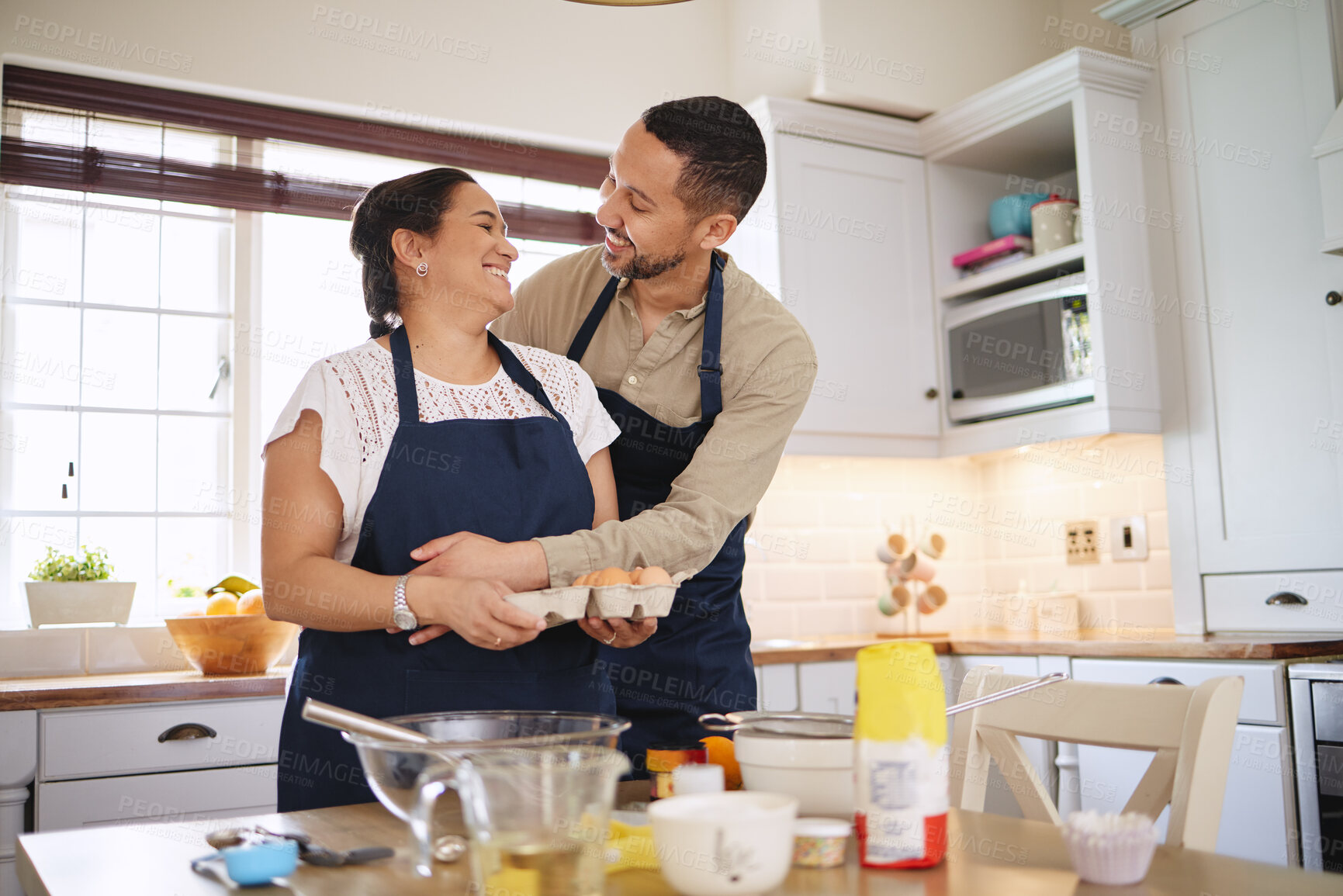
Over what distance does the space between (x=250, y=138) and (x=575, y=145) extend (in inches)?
40.4

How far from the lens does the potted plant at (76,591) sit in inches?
112

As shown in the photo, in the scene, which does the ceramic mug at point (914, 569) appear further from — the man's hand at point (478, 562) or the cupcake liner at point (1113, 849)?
the cupcake liner at point (1113, 849)

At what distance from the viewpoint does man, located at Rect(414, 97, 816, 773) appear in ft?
5.89

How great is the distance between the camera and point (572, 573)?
4.80 ft

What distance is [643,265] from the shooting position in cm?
195

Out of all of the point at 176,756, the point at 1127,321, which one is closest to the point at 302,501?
the point at 176,756

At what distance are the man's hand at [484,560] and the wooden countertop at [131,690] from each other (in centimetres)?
135

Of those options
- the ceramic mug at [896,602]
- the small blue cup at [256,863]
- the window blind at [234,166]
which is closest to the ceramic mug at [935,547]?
the ceramic mug at [896,602]

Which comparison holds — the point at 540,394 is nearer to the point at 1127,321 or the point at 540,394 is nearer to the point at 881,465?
the point at 1127,321

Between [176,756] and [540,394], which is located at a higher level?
[540,394]

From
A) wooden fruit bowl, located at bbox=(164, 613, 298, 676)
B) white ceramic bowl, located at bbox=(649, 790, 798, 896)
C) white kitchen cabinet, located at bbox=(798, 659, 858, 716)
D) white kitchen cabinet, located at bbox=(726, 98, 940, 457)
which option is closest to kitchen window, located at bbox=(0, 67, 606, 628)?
wooden fruit bowl, located at bbox=(164, 613, 298, 676)

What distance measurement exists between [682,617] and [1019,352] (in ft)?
6.33

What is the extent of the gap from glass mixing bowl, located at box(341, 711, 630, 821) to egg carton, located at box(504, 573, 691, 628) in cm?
21

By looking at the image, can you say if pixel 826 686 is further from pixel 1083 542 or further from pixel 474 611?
pixel 474 611
